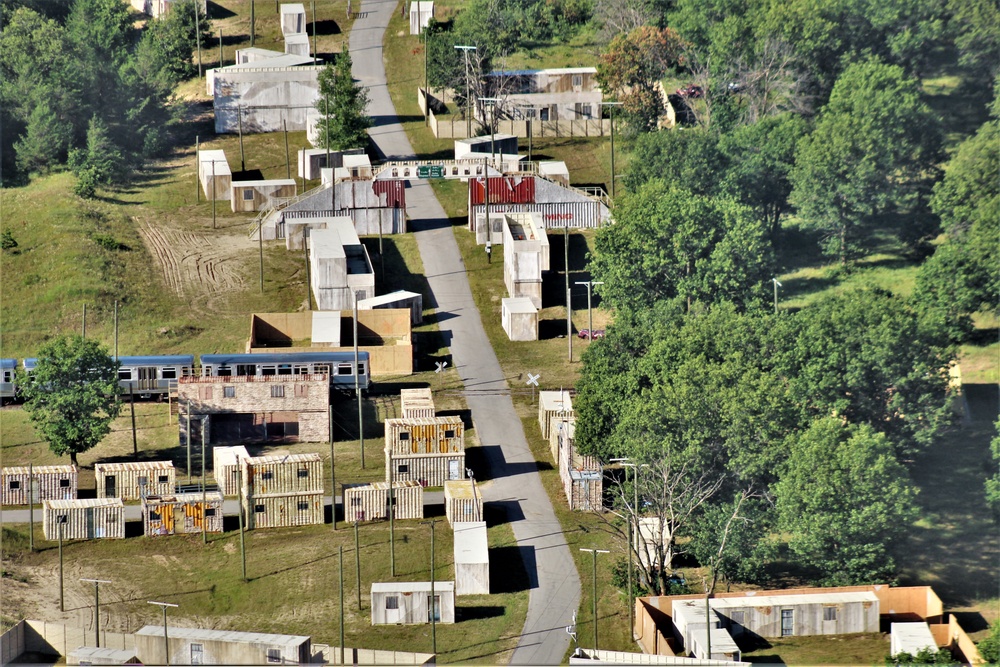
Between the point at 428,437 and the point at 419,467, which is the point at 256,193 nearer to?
the point at 428,437

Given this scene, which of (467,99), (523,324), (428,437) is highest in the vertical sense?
(467,99)

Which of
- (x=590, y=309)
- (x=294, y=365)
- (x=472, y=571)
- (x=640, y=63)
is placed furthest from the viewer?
(x=640, y=63)

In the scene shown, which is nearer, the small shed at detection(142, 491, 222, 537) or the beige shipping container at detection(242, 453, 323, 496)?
the small shed at detection(142, 491, 222, 537)

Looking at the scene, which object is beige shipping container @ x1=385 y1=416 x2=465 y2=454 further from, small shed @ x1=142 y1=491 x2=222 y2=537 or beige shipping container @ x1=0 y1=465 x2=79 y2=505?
beige shipping container @ x1=0 y1=465 x2=79 y2=505

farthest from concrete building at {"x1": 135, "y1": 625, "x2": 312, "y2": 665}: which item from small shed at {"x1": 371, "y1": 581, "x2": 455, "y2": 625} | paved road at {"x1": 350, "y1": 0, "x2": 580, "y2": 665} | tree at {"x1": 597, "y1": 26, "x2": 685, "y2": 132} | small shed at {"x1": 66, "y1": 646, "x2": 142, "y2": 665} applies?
tree at {"x1": 597, "y1": 26, "x2": 685, "y2": 132}

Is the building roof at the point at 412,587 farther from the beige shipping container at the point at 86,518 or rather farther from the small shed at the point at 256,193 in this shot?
the small shed at the point at 256,193

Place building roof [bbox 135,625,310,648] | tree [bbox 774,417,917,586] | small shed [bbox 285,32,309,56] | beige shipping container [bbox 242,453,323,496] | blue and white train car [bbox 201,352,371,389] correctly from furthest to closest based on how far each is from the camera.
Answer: small shed [bbox 285,32,309,56]
blue and white train car [bbox 201,352,371,389]
beige shipping container [bbox 242,453,323,496]
tree [bbox 774,417,917,586]
building roof [bbox 135,625,310,648]

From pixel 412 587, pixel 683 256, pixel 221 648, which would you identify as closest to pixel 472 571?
pixel 412 587
